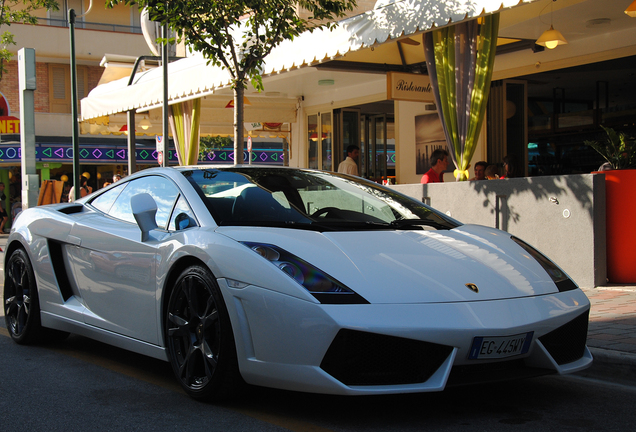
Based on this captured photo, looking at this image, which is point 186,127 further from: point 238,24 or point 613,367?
point 613,367

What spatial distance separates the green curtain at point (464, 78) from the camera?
832 cm

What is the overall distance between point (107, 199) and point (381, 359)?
270 centimetres

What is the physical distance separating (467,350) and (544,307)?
53cm

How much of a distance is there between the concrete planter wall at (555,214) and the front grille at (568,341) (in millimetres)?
3657

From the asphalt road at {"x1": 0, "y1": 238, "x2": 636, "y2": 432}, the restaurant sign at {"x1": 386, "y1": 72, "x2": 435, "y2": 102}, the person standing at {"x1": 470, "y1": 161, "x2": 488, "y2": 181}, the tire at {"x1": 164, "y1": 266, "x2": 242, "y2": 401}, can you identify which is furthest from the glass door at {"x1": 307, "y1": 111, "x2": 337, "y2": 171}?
the tire at {"x1": 164, "y1": 266, "x2": 242, "y2": 401}

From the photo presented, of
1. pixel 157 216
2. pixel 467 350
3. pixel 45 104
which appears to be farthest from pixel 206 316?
pixel 45 104

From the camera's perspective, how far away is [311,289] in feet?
10.7

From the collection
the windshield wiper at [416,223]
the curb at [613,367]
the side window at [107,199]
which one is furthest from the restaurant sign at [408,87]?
the curb at [613,367]

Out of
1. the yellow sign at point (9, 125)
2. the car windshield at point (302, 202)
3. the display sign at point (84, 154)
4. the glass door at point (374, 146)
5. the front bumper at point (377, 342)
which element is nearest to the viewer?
the front bumper at point (377, 342)

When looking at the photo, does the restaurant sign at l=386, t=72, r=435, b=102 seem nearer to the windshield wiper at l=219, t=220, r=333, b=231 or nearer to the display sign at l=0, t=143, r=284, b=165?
the windshield wiper at l=219, t=220, r=333, b=231

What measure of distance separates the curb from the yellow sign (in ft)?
102

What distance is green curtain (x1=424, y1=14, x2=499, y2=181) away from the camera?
8320 millimetres

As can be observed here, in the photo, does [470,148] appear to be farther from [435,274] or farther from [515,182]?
[435,274]

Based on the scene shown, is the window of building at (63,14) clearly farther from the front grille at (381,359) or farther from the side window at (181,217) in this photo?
the front grille at (381,359)
